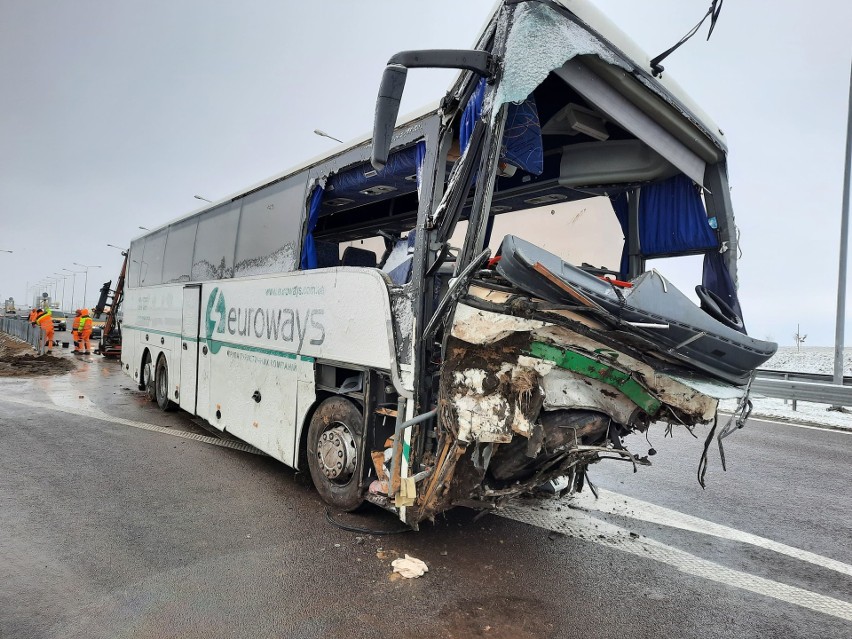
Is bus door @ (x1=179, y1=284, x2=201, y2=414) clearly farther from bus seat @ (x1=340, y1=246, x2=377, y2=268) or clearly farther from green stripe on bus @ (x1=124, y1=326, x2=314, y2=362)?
bus seat @ (x1=340, y1=246, x2=377, y2=268)

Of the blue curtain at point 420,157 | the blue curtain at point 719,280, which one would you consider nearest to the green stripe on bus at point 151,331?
the blue curtain at point 420,157

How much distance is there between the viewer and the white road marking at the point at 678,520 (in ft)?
13.0

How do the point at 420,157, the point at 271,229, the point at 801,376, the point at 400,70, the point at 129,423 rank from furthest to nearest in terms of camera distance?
the point at 801,376 → the point at 129,423 → the point at 271,229 → the point at 420,157 → the point at 400,70

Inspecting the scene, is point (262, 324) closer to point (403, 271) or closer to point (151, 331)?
point (403, 271)

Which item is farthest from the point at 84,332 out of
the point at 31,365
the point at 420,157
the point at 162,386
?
the point at 420,157

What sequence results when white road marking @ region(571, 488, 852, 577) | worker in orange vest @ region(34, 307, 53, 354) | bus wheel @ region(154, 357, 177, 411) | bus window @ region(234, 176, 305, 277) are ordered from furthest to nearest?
worker in orange vest @ region(34, 307, 53, 354)
bus wheel @ region(154, 357, 177, 411)
bus window @ region(234, 176, 305, 277)
white road marking @ region(571, 488, 852, 577)

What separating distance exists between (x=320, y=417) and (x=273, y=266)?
181cm

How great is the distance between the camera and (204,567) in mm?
3510

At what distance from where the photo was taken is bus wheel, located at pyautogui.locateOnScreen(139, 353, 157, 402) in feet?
31.3

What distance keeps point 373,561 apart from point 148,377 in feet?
26.2

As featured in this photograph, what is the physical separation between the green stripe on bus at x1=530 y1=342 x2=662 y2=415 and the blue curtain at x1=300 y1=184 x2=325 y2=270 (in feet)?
9.16

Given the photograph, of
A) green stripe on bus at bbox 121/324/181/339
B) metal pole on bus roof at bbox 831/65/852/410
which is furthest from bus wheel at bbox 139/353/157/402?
metal pole on bus roof at bbox 831/65/852/410

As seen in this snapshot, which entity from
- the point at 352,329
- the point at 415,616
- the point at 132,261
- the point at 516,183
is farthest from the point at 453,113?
the point at 132,261

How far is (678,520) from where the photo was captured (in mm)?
4660
